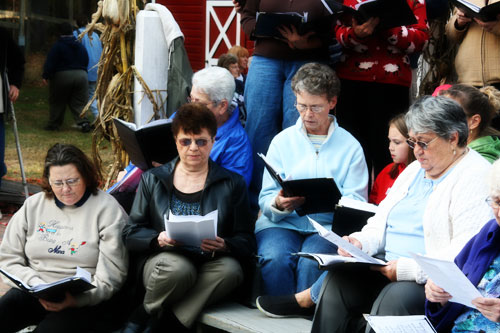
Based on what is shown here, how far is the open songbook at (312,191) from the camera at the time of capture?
4020 mm

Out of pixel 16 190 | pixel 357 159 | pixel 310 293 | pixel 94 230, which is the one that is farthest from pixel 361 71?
→ pixel 16 190

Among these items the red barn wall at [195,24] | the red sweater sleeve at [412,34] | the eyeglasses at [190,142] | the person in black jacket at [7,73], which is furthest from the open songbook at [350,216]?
the red barn wall at [195,24]

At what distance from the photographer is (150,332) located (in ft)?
13.9

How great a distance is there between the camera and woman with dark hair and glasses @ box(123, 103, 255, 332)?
4.15m

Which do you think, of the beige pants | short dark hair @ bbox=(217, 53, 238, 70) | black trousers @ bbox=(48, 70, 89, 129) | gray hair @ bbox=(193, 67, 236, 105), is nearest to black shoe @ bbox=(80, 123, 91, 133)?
black trousers @ bbox=(48, 70, 89, 129)

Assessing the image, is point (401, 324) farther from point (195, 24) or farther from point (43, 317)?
point (195, 24)

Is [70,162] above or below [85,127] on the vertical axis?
above

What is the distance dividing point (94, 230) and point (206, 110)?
991mm

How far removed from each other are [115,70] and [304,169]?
2.32 meters

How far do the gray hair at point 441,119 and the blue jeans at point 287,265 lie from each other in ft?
3.48

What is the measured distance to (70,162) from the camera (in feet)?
14.3

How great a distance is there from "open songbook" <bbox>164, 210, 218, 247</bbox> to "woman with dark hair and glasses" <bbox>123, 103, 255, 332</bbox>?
6cm

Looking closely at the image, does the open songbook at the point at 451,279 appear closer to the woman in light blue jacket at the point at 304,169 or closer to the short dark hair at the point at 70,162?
the woman in light blue jacket at the point at 304,169

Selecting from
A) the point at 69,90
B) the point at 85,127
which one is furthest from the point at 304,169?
the point at 85,127
